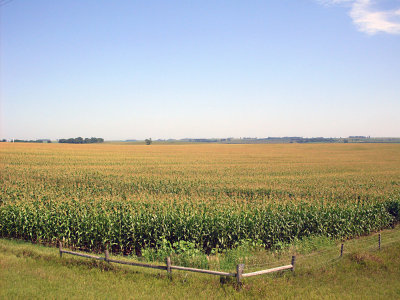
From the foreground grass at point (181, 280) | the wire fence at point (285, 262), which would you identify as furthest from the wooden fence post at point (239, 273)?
the foreground grass at point (181, 280)

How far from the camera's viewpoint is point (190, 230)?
14.4 meters

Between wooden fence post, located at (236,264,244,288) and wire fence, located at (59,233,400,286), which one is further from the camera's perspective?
wire fence, located at (59,233,400,286)

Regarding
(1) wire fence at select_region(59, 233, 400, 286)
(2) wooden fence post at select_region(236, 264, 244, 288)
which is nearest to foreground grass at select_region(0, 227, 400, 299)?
(1) wire fence at select_region(59, 233, 400, 286)

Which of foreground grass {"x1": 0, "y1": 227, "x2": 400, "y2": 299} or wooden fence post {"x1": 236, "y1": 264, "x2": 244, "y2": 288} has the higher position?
wooden fence post {"x1": 236, "y1": 264, "x2": 244, "y2": 288}

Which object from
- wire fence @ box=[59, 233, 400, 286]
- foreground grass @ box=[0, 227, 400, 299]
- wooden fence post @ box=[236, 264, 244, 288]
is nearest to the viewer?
foreground grass @ box=[0, 227, 400, 299]

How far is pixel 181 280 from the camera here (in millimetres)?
10000

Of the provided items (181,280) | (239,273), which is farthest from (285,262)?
(181,280)

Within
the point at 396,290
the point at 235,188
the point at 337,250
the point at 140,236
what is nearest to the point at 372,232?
the point at 337,250

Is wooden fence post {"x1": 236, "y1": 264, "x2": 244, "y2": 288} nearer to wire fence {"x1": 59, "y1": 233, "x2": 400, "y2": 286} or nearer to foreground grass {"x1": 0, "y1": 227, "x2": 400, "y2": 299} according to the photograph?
wire fence {"x1": 59, "y1": 233, "x2": 400, "y2": 286}

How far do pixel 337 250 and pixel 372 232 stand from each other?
638 cm

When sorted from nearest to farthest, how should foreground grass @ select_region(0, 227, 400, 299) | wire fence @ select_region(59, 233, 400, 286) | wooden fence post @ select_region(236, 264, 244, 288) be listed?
1. foreground grass @ select_region(0, 227, 400, 299)
2. wooden fence post @ select_region(236, 264, 244, 288)
3. wire fence @ select_region(59, 233, 400, 286)

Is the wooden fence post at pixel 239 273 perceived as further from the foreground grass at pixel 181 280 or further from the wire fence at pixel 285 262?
the foreground grass at pixel 181 280

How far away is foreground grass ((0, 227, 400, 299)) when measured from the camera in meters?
9.13

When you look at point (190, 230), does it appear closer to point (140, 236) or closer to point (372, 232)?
point (140, 236)
